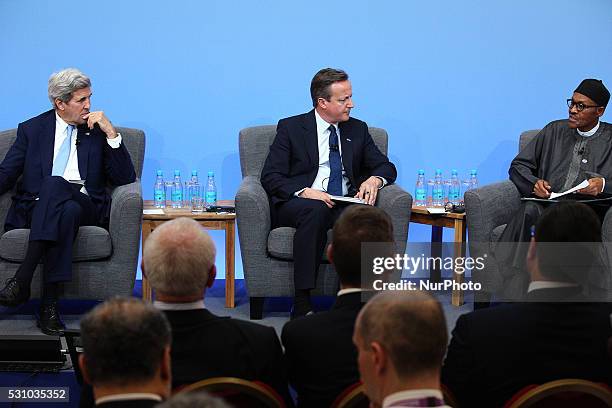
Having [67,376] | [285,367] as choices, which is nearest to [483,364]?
[285,367]

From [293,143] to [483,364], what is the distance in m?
2.89

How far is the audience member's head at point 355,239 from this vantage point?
2740mm

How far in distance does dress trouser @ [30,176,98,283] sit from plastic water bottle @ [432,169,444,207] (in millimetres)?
2182

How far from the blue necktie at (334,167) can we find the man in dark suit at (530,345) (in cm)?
270

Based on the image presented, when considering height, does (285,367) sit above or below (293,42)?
below

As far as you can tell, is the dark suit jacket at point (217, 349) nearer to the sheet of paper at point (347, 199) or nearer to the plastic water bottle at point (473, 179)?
the sheet of paper at point (347, 199)

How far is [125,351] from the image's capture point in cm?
180

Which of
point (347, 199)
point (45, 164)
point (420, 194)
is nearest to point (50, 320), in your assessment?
point (45, 164)

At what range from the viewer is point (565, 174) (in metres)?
5.43

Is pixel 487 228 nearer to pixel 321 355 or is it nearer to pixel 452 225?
pixel 452 225

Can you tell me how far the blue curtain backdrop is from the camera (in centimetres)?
586

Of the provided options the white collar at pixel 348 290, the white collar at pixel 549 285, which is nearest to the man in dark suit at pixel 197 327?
the white collar at pixel 348 290

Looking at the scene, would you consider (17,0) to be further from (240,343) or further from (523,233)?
(240,343)

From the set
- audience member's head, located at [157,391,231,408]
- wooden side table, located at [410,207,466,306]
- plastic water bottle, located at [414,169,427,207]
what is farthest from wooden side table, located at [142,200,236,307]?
audience member's head, located at [157,391,231,408]
